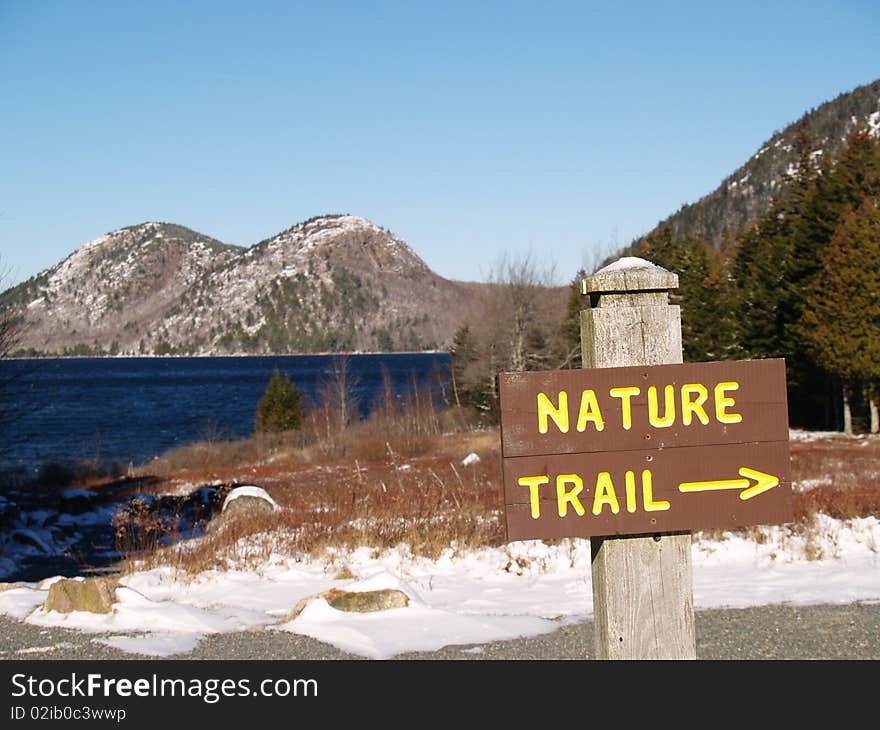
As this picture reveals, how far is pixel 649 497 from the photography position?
303cm

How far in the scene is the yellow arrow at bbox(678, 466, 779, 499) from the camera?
9.99ft

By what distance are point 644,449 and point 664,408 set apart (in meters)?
0.17

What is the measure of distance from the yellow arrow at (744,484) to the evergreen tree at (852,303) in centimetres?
3187

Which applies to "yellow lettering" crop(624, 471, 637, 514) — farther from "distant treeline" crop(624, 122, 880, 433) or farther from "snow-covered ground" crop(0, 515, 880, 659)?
"distant treeline" crop(624, 122, 880, 433)

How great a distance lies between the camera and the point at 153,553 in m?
11.4

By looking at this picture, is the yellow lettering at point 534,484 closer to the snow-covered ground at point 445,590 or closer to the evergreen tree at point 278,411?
the snow-covered ground at point 445,590

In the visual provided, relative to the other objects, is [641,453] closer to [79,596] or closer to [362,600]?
[362,600]

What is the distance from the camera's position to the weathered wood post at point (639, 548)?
3059 millimetres

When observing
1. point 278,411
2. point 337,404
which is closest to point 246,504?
point 278,411

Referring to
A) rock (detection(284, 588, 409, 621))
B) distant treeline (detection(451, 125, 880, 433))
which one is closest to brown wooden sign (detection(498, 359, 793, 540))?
rock (detection(284, 588, 409, 621))
